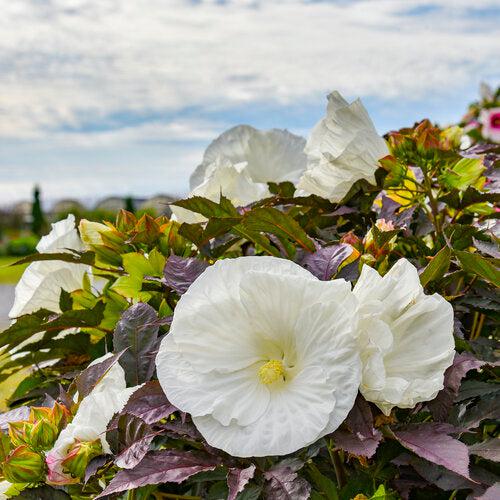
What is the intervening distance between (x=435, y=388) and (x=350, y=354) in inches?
3.9

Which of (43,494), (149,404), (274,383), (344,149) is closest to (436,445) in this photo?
(274,383)

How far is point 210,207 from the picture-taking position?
0.96 m

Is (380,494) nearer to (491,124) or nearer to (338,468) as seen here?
(338,468)

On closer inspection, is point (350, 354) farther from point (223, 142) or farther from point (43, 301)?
point (223, 142)

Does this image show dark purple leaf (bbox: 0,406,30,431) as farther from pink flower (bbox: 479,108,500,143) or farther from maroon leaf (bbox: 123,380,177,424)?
pink flower (bbox: 479,108,500,143)

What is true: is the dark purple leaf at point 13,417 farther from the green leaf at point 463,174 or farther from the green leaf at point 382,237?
the green leaf at point 463,174

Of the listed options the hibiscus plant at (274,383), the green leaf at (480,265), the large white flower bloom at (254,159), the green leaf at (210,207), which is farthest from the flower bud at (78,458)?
the large white flower bloom at (254,159)

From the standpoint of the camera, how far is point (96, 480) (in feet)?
2.51

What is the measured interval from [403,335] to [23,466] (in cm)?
42

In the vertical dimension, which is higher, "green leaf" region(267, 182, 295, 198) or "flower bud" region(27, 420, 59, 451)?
"green leaf" region(267, 182, 295, 198)

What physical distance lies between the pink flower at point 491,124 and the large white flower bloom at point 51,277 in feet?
9.18

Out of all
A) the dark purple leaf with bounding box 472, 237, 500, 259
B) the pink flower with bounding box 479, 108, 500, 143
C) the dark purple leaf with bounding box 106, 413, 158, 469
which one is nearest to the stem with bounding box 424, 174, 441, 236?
the dark purple leaf with bounding box 472, 237, 500, 259

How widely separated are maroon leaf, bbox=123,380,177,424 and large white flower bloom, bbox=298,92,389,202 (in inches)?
19.0

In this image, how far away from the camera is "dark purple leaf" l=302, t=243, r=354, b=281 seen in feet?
2.68
